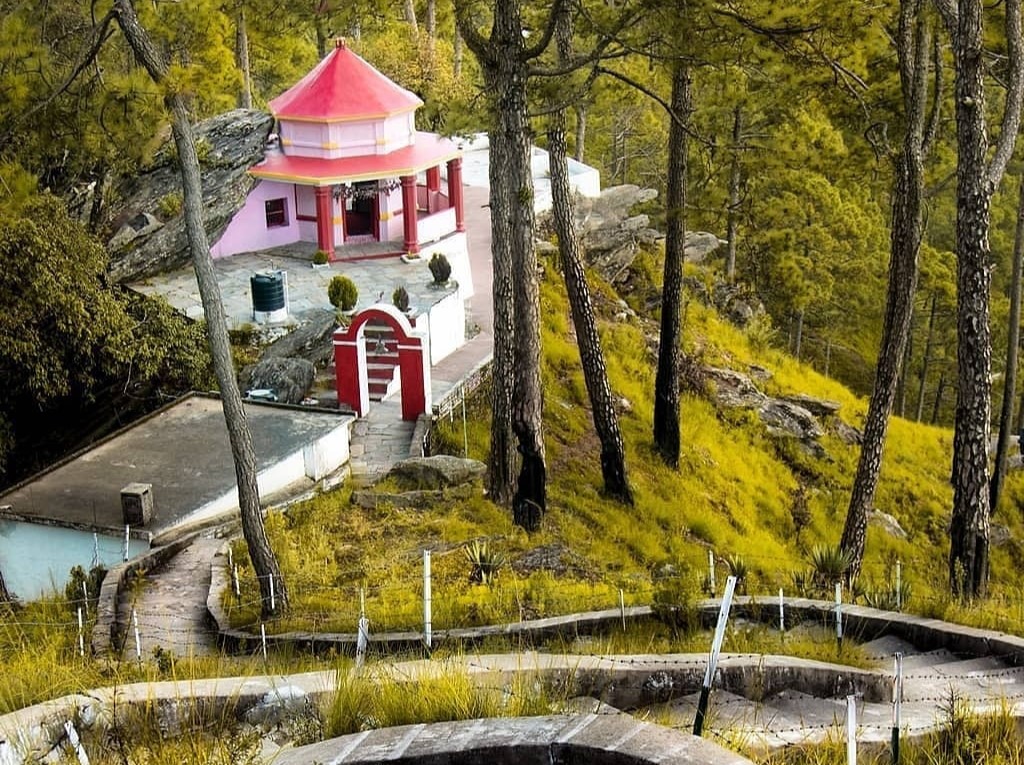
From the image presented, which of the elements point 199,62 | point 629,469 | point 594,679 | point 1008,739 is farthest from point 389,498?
point 1008,739

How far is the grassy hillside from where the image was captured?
1116 cm

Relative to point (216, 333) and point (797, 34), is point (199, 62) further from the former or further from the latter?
point (797, 34)

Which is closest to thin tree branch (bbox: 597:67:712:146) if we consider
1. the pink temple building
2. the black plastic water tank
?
the black plastic water tank

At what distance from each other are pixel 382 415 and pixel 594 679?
12.3m

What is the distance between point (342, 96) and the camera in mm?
24969

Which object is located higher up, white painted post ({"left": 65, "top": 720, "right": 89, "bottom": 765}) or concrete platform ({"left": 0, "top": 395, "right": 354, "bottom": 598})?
white painted post ({"left": 65, "top": 720, "right": 89, "bottom": 765})

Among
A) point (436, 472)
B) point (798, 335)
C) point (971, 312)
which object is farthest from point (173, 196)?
point (798, 335)

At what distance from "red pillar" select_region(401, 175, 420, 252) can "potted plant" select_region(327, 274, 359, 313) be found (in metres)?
4.51

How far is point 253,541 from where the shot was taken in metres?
11.7

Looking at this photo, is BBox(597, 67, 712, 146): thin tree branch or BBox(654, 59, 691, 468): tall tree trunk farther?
BBox(654, 59, 691, 468): tall tree trunk

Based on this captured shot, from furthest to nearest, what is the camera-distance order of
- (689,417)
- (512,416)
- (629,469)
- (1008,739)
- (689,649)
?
(689,417) < (629,469) < (512,416) < (689,649) < (1008,739)

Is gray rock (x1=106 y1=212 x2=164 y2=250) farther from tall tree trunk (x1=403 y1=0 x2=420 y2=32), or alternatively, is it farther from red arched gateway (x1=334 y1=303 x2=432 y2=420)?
tall tree trunk (x1=403 y1=0 x2=420 y2=32)

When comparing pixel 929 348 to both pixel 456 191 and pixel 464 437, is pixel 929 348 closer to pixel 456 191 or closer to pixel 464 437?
pixel 456 191

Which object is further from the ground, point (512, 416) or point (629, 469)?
point (512, 416)
